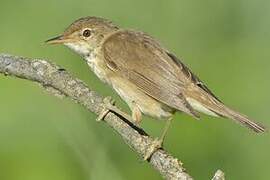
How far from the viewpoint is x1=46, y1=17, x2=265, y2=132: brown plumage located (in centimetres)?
671

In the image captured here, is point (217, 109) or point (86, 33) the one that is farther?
point (86, 33)

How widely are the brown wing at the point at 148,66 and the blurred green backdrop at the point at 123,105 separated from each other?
39cm

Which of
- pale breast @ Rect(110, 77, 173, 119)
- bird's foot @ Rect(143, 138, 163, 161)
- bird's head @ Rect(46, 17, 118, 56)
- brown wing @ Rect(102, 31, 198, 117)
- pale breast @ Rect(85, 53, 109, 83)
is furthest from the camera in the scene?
bird's head @ Rect(46, 17, 118, 56)

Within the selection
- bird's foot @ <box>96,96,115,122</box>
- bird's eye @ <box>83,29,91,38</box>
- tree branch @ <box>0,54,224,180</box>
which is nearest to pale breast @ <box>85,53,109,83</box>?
bird's eye @ <box>83,29,91,38</box>

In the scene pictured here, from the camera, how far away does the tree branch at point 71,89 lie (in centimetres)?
608

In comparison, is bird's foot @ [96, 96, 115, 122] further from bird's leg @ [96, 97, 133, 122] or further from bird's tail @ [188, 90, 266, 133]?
bird's tail @ [188, 90, 266, 133]

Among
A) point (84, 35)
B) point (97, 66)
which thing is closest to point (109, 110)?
point (97, 66)

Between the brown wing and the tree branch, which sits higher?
the brown wing

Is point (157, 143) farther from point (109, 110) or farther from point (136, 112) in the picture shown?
point (136, 112)

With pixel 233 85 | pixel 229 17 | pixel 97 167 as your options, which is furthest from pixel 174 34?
pixel 97 167

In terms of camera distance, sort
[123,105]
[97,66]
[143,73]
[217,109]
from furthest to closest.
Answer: [123,105]
[97,66]
[143,73]
[217,109]

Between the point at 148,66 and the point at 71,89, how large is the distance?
88cm

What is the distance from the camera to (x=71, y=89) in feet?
20.6

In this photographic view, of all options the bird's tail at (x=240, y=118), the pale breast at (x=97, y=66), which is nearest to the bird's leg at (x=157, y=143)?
the bird's tail at (x=240, y=118)
